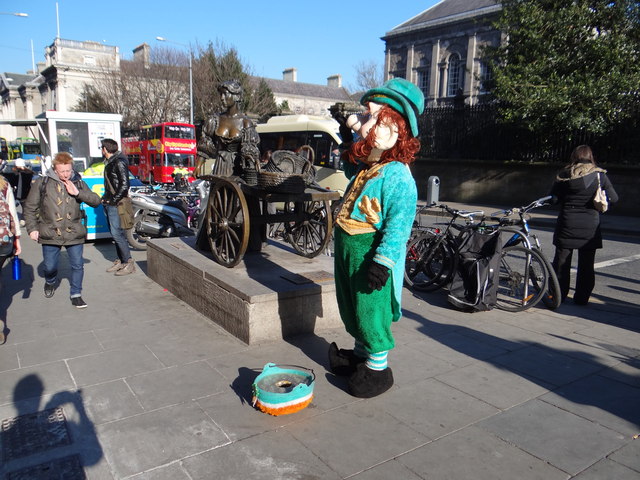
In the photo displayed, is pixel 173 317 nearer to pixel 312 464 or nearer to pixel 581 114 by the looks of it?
pixel 312 464

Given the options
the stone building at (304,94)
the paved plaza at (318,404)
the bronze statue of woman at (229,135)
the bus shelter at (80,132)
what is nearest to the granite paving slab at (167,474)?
the paved plaza at (318,404)

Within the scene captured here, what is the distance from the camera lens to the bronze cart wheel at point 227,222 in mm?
5055

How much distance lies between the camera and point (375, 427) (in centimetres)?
307

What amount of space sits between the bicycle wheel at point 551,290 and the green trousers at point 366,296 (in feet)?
8.80

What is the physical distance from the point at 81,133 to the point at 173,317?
35.4 ft

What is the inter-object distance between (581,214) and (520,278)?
989 millimetres

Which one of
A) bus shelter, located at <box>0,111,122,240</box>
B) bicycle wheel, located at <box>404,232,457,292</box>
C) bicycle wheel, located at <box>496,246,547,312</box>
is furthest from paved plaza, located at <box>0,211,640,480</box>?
bus shelter, located at <box>0,111,122,240</box>

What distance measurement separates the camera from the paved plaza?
2.70 m

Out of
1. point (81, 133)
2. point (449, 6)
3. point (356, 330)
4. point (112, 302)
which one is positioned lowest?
point (112, 302)

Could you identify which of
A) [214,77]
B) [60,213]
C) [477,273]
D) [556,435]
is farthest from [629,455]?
[214,77]

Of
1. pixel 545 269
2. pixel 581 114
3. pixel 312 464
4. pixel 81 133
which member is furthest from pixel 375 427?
pixel 581 114

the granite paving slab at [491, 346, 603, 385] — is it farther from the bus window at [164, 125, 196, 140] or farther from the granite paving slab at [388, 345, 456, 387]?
the bus window at [164, 125, 196, 140]

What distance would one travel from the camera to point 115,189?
6812 mm

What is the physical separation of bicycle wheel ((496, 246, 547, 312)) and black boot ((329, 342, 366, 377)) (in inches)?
99.9
